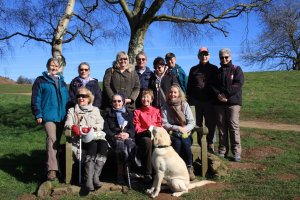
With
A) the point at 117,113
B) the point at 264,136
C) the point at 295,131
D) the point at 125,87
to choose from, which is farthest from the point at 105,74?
the point at 295,131

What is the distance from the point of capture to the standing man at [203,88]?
25.4ft

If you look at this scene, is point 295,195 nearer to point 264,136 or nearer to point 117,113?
point 117,113

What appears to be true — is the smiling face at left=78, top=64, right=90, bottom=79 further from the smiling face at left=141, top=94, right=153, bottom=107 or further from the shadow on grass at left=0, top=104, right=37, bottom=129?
the shadow on grass at left=0, top=104, right=37, bottom=129

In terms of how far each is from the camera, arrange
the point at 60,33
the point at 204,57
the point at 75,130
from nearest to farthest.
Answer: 1. the point at 75,130
2. the point at 204,57
3. the point at 60,33

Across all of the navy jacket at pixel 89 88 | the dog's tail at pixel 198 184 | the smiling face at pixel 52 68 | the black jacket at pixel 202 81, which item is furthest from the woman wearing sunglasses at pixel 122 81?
the dog's tail at pixel 198 184

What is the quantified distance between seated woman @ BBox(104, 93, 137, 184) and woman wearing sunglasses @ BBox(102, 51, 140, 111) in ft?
1.38

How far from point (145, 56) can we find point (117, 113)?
138 cm

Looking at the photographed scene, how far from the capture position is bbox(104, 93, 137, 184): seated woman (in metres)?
6.35

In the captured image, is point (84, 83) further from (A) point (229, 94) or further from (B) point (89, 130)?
(A) point (229, 94)

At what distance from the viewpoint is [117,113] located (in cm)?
653

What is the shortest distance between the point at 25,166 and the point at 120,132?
230 centimetres

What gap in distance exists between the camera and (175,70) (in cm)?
763

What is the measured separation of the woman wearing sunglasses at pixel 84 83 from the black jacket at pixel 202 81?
80.5 inches

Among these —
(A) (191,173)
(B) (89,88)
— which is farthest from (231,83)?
(B) (89,88)
